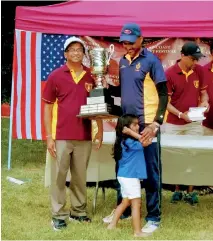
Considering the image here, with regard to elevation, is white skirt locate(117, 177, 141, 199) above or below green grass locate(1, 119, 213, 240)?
above

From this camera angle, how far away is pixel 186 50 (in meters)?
5.95

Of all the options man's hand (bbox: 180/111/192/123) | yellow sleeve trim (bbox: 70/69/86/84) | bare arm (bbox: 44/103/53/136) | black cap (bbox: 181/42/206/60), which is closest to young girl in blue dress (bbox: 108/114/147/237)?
yellow sleeve trim (bbox: 70/69/86/84)

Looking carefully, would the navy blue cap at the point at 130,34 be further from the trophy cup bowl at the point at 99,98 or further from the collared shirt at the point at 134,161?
the collared shirt at the point at 134,161

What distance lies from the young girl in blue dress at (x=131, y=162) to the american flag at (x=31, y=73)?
3.45 metres

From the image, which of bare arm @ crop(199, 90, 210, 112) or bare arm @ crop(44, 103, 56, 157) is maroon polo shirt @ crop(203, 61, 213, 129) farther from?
bare arm @ crop(44, 103, 56, 157)

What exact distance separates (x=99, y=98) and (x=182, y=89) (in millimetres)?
1412

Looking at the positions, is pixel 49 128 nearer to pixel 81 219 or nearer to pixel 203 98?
pixel 81 219

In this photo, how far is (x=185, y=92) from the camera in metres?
6.30

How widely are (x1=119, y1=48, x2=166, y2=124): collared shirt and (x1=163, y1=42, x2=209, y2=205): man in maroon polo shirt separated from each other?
0.88 m

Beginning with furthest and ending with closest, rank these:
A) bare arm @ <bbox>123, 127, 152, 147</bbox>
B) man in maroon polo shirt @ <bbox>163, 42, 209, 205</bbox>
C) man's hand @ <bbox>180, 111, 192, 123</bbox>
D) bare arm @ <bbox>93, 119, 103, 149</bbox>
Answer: man in maroon polo shirt @ <bbox>163, 42, 209, 205</bbox>
man's hand @ <bbox>180, 111, 192, 123</bbox>
bare arm @ <bbox>93, 119, 103, 149</bbox>
bare arm @ <bbox>123, 127, 152, 147</bbox>

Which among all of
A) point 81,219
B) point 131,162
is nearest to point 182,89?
point 131,162

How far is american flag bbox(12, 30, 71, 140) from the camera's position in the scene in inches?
331

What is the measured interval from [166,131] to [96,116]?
1.51 metres

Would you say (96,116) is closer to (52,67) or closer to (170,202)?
(170,202)
